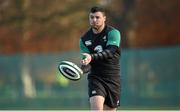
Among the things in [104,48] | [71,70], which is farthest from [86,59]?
[104,48]

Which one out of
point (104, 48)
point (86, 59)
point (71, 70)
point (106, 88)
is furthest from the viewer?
point (106, 88)

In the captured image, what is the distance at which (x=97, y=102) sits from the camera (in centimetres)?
1094

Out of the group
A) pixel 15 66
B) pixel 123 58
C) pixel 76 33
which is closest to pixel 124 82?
pixel 123 58

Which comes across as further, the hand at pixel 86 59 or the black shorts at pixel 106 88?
the black shorts at pixel 106 88

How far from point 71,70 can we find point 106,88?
0.99m

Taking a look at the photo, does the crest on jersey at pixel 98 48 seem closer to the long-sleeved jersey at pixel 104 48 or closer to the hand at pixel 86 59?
the long-sleeved jersey at pixel 104 48

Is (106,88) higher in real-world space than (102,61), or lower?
lower

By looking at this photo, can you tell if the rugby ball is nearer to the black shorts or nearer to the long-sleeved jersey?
the long-sleeved jersey

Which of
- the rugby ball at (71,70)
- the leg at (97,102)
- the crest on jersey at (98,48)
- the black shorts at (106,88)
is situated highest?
the crest on jersey at (98,48)

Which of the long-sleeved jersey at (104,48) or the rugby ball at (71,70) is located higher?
the long-sleeved jersey at (104,48)

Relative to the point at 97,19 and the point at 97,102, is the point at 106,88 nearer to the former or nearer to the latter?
the point at 97,102

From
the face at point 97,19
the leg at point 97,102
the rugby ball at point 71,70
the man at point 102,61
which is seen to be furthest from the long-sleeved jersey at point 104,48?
the rugby ball at point 71,70

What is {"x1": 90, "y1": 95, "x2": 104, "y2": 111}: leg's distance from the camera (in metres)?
10.9

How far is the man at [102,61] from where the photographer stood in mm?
10906
